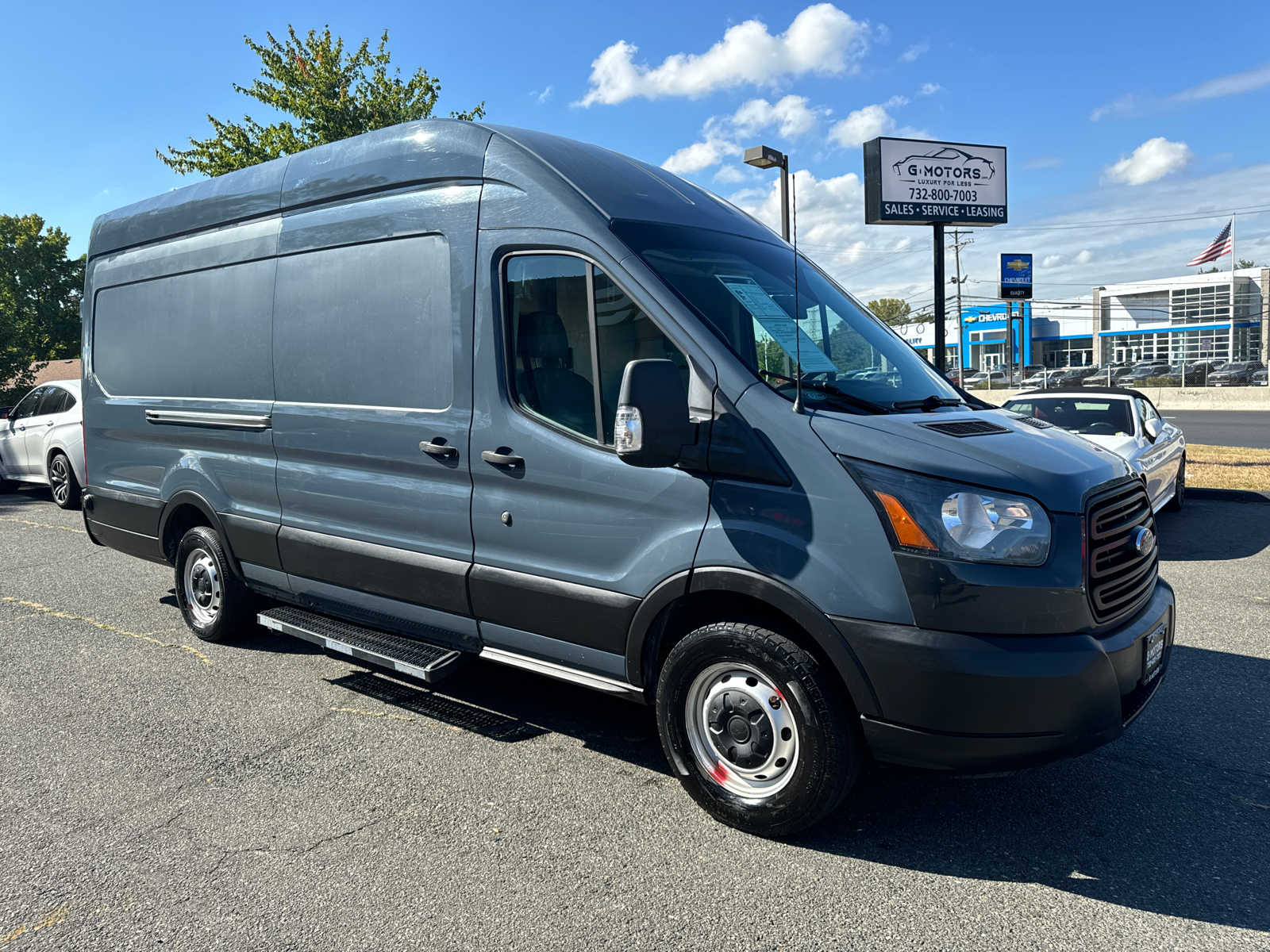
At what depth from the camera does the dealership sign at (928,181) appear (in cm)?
1814

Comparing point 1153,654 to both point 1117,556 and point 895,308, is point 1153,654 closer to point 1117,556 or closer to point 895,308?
point 1117,556

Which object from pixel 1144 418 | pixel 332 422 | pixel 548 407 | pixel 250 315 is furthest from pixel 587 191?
pixel 1144 418

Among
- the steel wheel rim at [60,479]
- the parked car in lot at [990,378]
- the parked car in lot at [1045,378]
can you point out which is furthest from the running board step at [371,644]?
the parked car in lot at [1045,378]

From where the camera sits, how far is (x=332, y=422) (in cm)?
464

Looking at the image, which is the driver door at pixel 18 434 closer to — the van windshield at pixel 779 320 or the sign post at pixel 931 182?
the van windshield at pixel 779 320

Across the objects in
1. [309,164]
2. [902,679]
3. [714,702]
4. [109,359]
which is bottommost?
[714,702]

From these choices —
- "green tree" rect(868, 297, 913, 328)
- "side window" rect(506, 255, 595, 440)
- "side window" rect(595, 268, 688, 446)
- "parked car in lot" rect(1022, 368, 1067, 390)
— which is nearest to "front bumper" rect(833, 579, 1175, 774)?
"side window" rect(595, 268, 688, 446)

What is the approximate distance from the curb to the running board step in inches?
387

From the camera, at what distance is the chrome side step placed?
3.65 m

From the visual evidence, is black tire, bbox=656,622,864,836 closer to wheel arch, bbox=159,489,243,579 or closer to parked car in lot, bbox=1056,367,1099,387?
wheel arch, bbox=159,489,243,579

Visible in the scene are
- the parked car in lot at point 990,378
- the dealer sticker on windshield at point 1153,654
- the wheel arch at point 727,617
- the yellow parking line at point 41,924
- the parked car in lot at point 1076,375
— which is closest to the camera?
the yellow parking line at point 41,924

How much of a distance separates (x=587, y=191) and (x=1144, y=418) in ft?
24.9

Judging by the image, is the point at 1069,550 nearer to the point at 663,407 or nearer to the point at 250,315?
the point at 663,407

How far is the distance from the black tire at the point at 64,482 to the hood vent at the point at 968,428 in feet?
39.0
